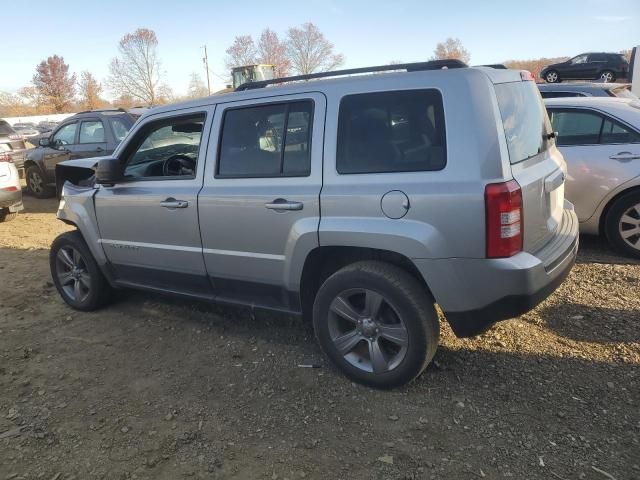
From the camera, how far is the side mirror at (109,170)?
3926 millimetres

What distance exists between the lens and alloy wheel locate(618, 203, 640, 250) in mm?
4910

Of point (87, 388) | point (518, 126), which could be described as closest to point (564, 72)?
point (518, 126)

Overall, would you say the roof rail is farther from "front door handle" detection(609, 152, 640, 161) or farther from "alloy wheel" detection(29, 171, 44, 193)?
"alloy wheel" detection(29, 171, 44, 193)

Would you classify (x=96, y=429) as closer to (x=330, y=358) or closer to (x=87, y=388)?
(x=87, y=388)

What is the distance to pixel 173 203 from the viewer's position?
12.1 ft

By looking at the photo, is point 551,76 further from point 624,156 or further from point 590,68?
point 624,156

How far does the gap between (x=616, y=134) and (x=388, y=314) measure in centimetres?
352

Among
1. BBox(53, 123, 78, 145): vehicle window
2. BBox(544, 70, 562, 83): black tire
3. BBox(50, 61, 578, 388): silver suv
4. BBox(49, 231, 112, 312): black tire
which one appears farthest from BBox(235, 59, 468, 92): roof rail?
BBox(544, 70, 562, 83): black tire

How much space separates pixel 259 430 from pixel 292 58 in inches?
2681

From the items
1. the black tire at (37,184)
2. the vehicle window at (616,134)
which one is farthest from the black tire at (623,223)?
the black tire at (37,184)

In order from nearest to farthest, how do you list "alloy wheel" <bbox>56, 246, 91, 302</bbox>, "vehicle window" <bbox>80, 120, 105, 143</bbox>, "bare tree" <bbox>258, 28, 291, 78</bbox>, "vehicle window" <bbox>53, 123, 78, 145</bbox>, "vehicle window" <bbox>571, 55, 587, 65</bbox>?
"alloy wheel" <bbox>56, 246, 91, 302</bbox> → "vehicle window" <bbox>80, 120, 105, 143</bbox> → "vehicle window" <bbox>53, 123, 78, 145</bbox> → "vehicle window" <bbox>571, 55, 587, 65</bbox> → "bare tree" <bbox>258, 28, 291, 78</bbox>

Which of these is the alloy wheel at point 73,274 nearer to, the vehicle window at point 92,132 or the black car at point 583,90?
the vehicle window at point 92,132

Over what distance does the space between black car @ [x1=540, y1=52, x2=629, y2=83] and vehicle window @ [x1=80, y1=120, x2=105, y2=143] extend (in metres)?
21.4

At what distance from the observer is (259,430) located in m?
2.83
